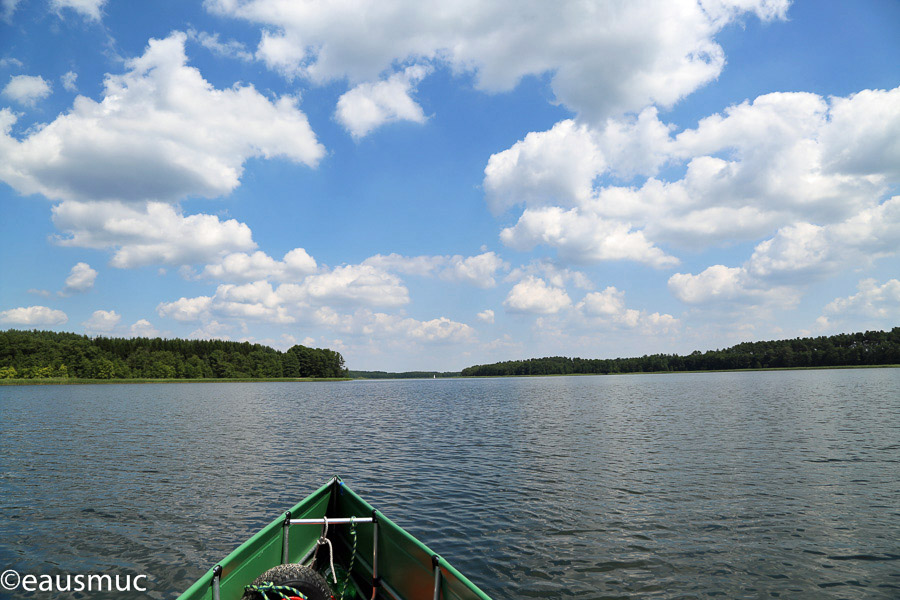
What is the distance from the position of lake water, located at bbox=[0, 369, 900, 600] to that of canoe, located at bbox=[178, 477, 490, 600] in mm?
3452

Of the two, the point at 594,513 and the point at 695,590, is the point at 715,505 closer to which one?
the point at 594,513

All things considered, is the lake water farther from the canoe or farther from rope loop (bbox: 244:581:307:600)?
rope loop (bbox: 244:581:307:600)

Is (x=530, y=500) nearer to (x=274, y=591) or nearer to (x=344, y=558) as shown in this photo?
(x=344, y=558)

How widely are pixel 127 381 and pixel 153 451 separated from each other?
171 meters

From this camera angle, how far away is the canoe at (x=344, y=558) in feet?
25.9

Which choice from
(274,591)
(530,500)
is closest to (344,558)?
(274,591)

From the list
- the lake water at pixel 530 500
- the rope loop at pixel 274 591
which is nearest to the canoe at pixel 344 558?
the rope loop at pixel 274 591

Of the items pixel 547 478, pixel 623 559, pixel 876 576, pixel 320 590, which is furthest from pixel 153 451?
pixel 876 576

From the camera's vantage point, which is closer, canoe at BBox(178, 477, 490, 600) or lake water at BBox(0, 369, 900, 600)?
canoe at BBox(178, 477, 490, 600)

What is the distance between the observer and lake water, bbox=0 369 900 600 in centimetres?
1291

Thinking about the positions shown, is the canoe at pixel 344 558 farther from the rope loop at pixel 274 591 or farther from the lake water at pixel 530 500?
the lake water at pixel 530 500

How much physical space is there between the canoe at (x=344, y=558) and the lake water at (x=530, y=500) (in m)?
3.45

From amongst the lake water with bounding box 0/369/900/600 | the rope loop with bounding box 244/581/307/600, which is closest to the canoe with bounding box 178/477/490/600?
the rope loop with bounding box 244/581/307/600

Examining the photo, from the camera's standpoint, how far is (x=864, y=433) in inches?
1374
